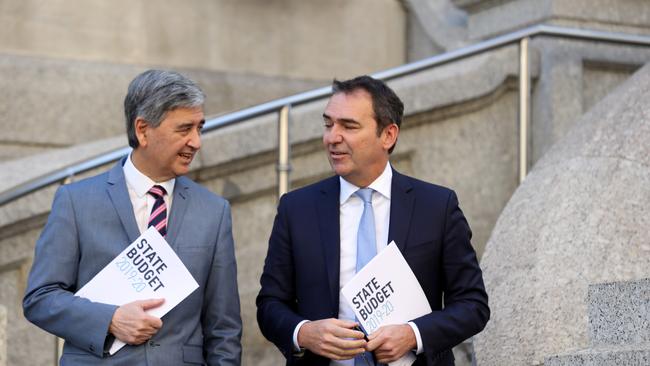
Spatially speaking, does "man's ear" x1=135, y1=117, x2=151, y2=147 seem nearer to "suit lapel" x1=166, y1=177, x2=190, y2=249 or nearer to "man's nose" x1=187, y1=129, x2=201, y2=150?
"man's nose" x1=187, y1=129, x2=201, y2=150

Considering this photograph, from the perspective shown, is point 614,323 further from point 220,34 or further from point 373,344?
point 220,34

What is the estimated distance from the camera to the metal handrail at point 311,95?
739cm

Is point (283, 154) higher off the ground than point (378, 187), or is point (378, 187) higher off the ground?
point (283, 154)

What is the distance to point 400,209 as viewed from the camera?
5281 millimetres

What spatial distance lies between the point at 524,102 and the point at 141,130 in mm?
4061

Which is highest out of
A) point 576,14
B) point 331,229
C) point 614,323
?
point 576,14

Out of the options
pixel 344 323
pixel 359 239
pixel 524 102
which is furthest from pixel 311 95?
pixel 344 323

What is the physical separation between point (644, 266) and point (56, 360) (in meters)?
3.11

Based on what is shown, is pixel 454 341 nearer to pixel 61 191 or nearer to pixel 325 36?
pixel 61 191

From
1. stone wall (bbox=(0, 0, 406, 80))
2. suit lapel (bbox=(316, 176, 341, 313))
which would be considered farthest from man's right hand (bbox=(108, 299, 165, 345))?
stone wall (bbox=(0, 0, 406, 80))

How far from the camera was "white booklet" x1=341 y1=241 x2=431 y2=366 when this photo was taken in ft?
16.5

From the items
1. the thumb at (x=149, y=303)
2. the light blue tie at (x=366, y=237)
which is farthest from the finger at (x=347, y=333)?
the thumb at (x=149, y=303)

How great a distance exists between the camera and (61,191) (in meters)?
5.13

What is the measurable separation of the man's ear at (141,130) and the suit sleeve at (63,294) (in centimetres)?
34
